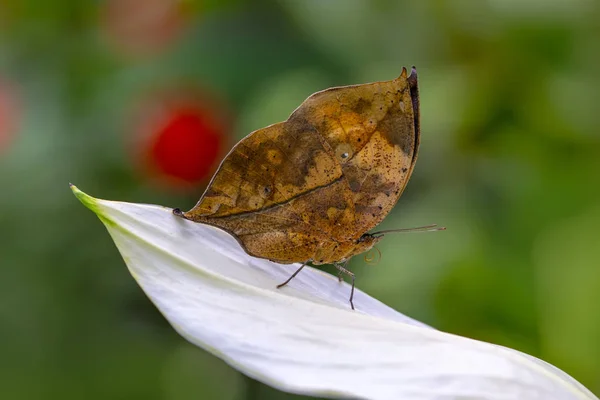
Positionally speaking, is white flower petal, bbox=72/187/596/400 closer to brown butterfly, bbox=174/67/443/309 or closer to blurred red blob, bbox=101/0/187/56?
brown butterfly, bbox=174/67/443/309

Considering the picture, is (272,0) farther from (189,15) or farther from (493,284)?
(493,284)

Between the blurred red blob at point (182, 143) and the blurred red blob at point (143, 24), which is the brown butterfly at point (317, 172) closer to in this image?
the blurred red blob at point (182, 143)

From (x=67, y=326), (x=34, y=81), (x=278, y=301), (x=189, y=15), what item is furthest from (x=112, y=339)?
(x=278, y=301)

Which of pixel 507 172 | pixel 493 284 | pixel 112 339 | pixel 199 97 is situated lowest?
pixel 112 339

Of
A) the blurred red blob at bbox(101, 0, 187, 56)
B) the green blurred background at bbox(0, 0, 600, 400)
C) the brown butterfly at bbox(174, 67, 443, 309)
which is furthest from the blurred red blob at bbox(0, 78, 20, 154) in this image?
the brown butterfly at bbox(174, 67, 443, 309)

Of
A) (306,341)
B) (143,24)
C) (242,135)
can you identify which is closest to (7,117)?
(143,24)

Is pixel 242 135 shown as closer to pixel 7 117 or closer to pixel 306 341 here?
pixel 7 117
